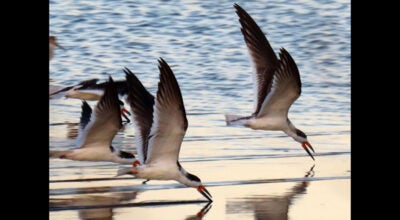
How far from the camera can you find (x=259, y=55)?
372 centimetres

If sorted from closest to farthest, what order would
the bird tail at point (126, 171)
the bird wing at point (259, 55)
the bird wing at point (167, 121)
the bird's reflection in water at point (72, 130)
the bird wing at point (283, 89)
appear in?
the bird wing at point (167, 121)
the bird tail at point (126, 171)
the bird wing at point (283, 89)
the bird wing at point (259, 55)
the bird's reflection in water at point (72, 130)

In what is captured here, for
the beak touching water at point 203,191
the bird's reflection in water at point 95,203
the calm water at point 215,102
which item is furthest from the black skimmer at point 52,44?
the beak touching water at point 203,191

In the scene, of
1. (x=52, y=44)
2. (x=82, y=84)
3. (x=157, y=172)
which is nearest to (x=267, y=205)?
(x=157, y=172)

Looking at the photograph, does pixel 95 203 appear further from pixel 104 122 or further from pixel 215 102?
pixel 215 102

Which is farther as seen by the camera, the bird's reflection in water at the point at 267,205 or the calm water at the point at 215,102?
the calm water at the point at 215,102

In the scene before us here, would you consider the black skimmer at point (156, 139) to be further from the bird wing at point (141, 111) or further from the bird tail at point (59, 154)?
the bird tail at point (59, 154)

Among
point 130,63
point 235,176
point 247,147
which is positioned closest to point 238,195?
point 235,176

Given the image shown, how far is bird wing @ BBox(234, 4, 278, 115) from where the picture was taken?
12.2ft

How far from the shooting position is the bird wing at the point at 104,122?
3.41m

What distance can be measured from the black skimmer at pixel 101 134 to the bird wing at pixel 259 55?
49 cm

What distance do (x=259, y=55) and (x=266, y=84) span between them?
102mm
